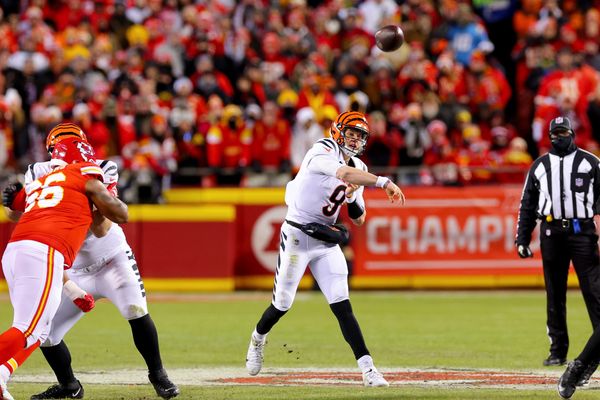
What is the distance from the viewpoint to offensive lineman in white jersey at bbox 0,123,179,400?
8.30 m

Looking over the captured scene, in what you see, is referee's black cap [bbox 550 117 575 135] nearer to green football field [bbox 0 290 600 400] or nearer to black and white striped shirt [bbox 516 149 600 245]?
black and white striped shirt [bbox 516 149 600 245]

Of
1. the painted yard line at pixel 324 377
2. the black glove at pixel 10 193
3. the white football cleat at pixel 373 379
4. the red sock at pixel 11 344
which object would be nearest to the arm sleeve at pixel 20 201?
the black glove at pixel 10 193

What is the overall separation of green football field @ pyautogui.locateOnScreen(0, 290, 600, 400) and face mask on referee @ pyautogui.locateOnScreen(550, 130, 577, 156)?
1.89 metres

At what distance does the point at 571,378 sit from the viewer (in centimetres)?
779

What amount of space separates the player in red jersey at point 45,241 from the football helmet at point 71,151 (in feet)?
0.63

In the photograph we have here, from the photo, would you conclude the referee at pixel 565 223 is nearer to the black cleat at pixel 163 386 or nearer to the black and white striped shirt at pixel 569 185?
the black and white striped shirt at pixel 569 185

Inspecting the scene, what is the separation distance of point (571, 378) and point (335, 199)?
2496mm

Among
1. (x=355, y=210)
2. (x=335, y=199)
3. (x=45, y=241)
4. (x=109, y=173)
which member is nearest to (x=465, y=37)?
(x=355, y=210)

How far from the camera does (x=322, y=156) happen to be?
30.1 ft

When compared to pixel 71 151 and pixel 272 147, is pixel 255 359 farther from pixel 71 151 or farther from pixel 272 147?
pixel 272 147

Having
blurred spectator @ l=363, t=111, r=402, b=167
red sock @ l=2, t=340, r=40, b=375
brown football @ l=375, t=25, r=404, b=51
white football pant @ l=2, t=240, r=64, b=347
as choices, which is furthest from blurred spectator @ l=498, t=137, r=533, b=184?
red sock @ l=2, t=340, r=40, b=375

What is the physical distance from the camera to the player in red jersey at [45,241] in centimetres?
721

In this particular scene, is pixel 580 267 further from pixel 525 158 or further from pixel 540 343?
pixel 525 158

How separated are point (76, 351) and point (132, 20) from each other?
402 inches
